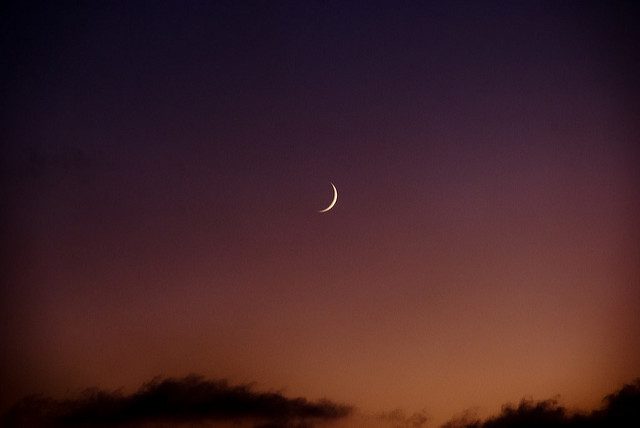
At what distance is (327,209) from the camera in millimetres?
14883

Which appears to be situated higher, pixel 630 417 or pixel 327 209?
pixel 327 209

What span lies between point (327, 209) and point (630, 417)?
→ 1521cm

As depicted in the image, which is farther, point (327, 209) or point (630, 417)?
point (630, 417)

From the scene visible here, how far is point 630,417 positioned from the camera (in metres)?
19.3
